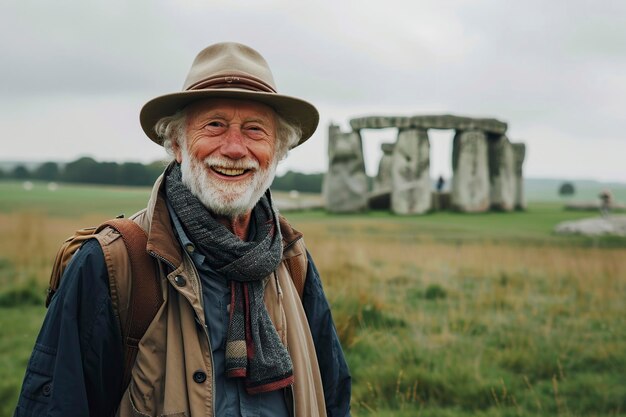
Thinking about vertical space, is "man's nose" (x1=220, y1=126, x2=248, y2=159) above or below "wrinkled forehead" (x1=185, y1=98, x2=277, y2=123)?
below

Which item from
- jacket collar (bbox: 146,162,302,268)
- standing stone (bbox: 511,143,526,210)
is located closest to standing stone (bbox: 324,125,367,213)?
standing stone (bbox: 511,143,526,210)

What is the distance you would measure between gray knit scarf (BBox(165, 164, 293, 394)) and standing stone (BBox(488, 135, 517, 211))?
69.7ft

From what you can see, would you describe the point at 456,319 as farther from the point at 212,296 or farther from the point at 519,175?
the point at 519,175

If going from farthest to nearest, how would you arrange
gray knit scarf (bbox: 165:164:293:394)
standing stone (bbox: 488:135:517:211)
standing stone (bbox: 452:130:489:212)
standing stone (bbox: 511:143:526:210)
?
standing stone (bbox: 511:143:526:210) < standing stone (bbox: 488:135:517:211) < standing stone (bbox: 452:130:489:212) < gray knit scarf (bbox: 165:164:293:394)

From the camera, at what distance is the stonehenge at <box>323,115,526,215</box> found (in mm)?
21141

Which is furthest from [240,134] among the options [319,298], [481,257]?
[481,257]

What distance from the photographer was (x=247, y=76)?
2.24 metres

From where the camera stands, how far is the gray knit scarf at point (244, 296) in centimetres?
203

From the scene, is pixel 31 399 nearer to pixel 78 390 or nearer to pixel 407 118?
pixel 78 390

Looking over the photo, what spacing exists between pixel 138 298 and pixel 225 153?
564 mm

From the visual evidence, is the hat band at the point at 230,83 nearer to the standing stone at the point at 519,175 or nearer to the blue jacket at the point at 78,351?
the blue jacket at the point at 78,351

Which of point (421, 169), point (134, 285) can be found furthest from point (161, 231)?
point (421, 169)

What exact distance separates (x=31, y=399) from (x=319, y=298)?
1018 mm

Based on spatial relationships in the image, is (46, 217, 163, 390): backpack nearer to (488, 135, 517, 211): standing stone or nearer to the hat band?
the hat band
